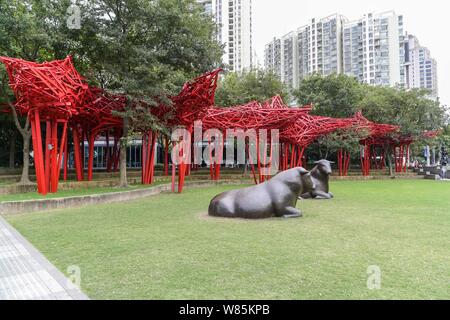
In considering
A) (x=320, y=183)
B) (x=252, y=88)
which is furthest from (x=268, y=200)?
(x=252, y=88)

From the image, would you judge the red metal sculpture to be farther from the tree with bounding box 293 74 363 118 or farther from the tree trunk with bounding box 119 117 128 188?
the tree with bounding box 293 74 363 118

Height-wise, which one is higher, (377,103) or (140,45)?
(140,45)

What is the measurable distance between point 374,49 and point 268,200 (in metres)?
83.0

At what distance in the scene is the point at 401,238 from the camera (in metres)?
6.90

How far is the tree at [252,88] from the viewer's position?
103 ft

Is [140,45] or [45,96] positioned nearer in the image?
[45,96]

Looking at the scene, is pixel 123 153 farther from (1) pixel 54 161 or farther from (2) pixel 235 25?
(2) pixel 235 25

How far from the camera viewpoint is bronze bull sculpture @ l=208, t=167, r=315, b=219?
29.7ft

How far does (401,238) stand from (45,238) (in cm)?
736

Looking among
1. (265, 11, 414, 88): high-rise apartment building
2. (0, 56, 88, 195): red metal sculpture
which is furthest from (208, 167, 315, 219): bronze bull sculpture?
(265, 11, 414, 88): high-rise apartment building

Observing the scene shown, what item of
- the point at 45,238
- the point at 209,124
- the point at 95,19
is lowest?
the point at 45,238

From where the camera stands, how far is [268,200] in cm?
915
